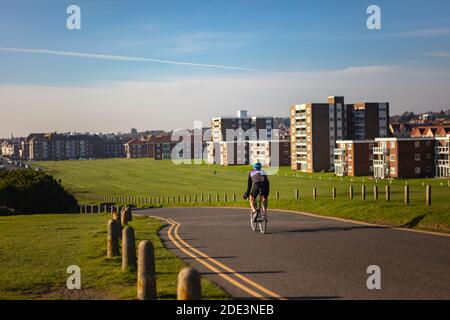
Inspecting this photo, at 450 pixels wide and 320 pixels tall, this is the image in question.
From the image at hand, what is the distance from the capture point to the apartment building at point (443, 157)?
291 ft

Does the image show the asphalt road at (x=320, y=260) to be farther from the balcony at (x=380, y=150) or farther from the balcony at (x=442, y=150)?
the balcony at (x=380, y=150)

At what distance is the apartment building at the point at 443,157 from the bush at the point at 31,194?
58570 millimetres

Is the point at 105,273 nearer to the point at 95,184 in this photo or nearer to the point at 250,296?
the point at 250,296

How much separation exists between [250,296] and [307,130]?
115783mm

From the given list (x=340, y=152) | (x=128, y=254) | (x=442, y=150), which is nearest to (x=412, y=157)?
(x=442, y=150)

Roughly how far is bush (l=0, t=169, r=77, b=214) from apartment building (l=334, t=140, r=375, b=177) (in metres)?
56.8

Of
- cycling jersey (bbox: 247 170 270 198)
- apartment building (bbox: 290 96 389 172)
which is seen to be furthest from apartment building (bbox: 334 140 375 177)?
cycling jersey (bbox: 247 170 270 198)

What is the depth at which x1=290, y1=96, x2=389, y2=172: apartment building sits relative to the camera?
120438mm

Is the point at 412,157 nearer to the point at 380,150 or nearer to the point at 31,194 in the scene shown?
the point at 380,150

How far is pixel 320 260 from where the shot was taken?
12.3 meters

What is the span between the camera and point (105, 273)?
472 inches

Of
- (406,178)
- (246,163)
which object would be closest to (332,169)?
(406,178)

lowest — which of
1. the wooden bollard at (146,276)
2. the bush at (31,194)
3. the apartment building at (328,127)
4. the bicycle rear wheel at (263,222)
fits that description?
the bush at (31,194)

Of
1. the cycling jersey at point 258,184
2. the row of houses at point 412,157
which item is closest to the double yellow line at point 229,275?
the cycling jersey at point 258,184
